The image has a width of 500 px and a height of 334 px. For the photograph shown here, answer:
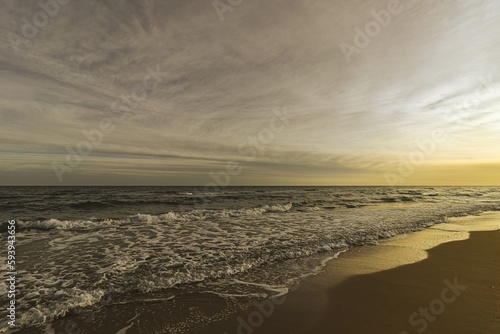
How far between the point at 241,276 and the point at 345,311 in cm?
290

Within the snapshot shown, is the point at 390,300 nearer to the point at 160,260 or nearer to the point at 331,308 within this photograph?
the point at 331,308

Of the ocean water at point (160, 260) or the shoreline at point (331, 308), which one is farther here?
the ocean water at point (160, 260)

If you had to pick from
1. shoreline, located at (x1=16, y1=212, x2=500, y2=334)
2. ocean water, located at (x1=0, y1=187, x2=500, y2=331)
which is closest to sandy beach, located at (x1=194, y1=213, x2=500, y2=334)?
shoreline, located at (x1=16, y1=212, x2=500, y2=334)

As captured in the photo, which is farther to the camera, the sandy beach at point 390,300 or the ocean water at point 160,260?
the ocean water at point 160,260

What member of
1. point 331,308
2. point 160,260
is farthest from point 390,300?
point 160,260

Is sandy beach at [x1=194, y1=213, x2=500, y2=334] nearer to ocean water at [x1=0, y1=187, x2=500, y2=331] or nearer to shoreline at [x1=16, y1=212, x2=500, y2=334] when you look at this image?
shoreline at [x1=16, y1=212, x2=500, y2=334]

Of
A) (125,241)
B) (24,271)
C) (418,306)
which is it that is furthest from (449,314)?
(125,241)

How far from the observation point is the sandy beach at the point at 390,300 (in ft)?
15.8

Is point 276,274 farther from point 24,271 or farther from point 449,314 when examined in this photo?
point 24,271

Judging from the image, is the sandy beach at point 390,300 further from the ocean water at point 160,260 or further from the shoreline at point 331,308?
the ocean water at point 160,260

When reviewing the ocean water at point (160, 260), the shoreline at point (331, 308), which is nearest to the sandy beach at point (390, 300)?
the shoreline at point (331, 308)

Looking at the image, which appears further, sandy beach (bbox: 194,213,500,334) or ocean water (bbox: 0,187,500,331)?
ocean water (bbox: 0,187,500,331)

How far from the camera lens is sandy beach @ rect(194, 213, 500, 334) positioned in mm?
4830

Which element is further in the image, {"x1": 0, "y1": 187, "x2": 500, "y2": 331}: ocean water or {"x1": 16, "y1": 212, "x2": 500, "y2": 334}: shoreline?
{"x1": 0, "y1": 187, "x2": 500, "y2": 331}: ocean water
